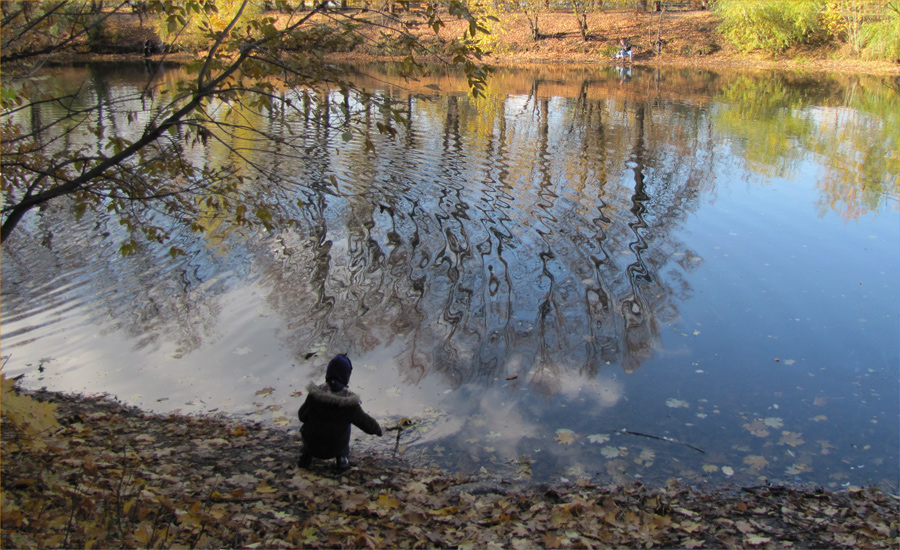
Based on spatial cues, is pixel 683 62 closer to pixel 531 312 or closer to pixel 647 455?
pixel 531 312

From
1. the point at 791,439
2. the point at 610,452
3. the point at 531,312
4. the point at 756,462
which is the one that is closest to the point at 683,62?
the point at 531,312

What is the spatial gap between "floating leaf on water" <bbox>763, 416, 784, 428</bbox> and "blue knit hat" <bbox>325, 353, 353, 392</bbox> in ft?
15.0

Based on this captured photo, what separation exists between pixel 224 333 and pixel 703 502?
6282 millimetres

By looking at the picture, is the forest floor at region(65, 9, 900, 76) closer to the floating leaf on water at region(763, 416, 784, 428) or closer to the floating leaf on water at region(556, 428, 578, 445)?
the floating leaf on water at region(763, 416, 784, 428)

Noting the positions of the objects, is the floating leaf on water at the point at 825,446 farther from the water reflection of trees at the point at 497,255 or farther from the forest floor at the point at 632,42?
the forest floor at the point at 632,42

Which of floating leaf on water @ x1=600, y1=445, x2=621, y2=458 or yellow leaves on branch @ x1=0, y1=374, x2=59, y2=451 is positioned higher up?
yellow leaves on branch @ x1=0, y1=374, x2=59, y2=451

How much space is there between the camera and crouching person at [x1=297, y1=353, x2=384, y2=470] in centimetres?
571

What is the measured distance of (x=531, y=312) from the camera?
9.71 metres

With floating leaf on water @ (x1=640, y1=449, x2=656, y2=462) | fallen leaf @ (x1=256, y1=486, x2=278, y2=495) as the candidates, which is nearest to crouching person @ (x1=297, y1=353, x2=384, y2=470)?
fallen leaf @ (x1=256, y1=486, x2=278, y2=495)

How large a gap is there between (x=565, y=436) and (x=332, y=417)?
8.21 ft

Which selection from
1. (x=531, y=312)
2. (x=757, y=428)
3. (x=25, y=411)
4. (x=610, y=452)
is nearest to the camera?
(x=25, y=411)

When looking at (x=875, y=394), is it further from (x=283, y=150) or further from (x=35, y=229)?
(x=283, y=150)

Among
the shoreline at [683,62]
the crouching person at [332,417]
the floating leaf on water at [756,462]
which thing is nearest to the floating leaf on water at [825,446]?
the floating leaf on water at [756,462]

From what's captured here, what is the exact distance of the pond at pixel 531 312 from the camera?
6922mm
